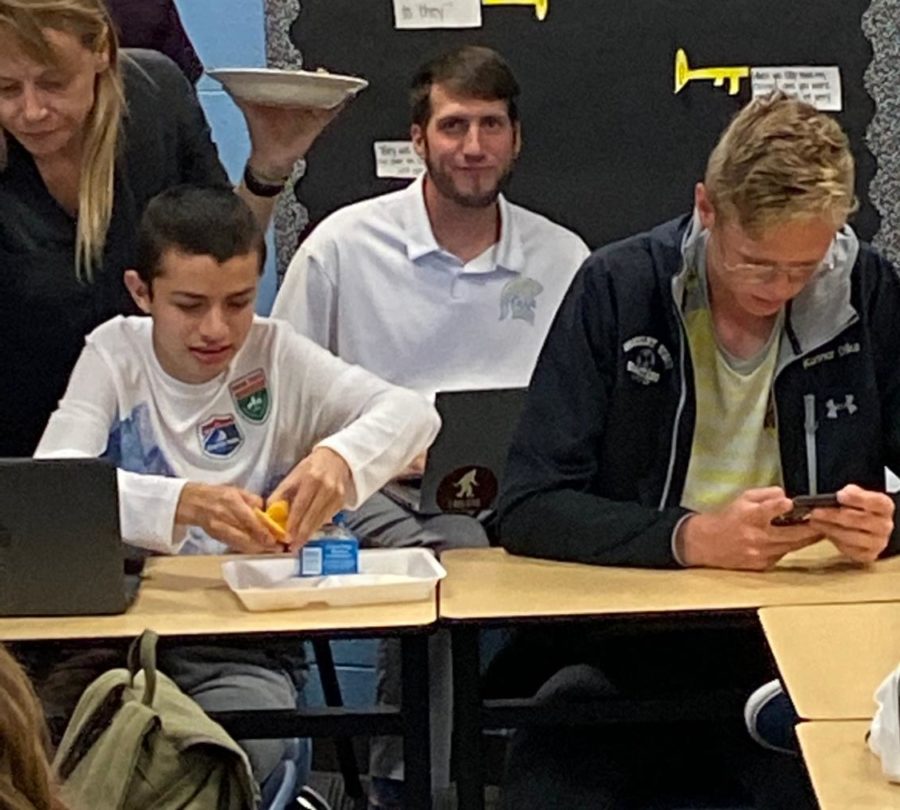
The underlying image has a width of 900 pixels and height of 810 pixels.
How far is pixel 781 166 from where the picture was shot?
2.11 meters

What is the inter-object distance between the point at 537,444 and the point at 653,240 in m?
0.34

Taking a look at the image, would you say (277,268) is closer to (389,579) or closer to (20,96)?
(20,96)

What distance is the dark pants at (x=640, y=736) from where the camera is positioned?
2098 millimetres

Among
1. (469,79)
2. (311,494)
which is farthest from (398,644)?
(469,79)

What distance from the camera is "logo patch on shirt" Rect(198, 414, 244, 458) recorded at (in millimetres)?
2467

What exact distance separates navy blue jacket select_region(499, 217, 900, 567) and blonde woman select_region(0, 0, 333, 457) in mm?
715

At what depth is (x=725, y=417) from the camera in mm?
2318

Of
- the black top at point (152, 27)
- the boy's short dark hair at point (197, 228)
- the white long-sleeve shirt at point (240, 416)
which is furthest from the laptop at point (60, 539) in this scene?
the black top at point (152, 27)

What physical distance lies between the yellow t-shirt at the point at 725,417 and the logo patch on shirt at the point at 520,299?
103cm

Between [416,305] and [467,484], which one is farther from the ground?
[416,305]

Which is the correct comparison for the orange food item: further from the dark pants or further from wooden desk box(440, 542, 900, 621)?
the dark pants

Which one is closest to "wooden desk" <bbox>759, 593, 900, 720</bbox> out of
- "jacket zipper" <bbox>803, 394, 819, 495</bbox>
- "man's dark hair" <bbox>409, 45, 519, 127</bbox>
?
"jacket zipper" <bbox>803, 394, 819, 495</bbox>

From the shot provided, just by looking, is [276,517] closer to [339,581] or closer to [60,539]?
[339,581]

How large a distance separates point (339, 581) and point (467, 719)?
248 millimetres
